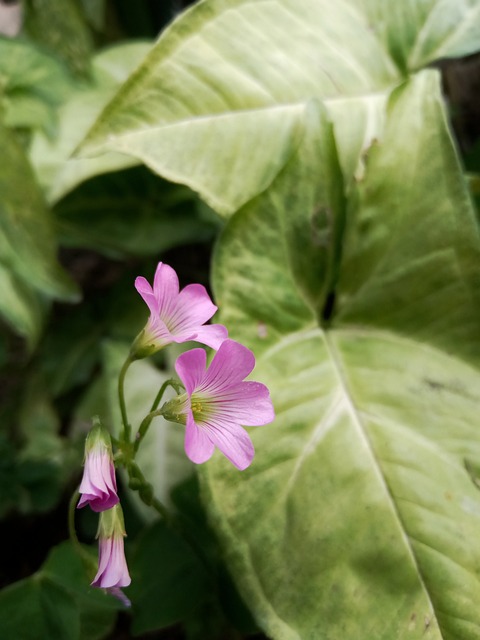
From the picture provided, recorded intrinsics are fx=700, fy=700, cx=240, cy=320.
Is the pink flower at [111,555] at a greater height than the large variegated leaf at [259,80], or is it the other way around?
the large variegated leaf at [259,80]

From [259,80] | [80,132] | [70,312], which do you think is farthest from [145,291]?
[70,312]

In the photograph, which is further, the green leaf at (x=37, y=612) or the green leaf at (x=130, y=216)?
the green leaf at (x=130, y=216)

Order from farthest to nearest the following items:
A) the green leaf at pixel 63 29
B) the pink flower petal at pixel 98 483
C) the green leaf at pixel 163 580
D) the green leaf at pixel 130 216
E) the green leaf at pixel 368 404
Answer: the green leaf at pixel 63 29 < the green leaf at pixel 130 216 < the green leaf at pixel 163 580 < the green leaf at pixel 368 404 < the pink flower petal at pixel 98 483

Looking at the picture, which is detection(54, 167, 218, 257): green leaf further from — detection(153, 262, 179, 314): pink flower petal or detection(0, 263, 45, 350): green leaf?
detection(153, 262, 179, 314): pink flower petal

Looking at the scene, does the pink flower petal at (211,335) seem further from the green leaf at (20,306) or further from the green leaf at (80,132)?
the green leaf at (80,132)

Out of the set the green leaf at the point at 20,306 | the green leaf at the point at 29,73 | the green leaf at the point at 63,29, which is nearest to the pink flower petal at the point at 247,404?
the green leaf at the point at 20,306

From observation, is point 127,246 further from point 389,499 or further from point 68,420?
point 389,499

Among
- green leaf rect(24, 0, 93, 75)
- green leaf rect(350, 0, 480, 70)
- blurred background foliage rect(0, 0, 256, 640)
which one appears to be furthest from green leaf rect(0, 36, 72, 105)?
green leaf rect(350, 0, 480, 70)

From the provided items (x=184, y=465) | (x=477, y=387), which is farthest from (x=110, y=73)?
(x=477, y=387)
